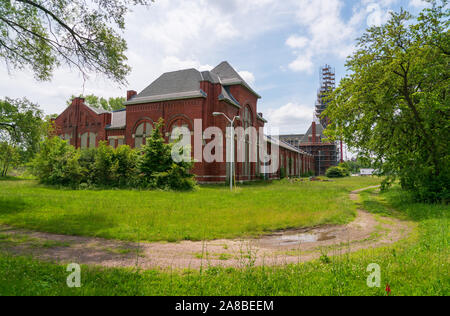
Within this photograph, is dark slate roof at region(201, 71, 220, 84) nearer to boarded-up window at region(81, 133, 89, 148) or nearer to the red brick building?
the red brick building

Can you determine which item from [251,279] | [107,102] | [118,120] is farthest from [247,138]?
[107,102]

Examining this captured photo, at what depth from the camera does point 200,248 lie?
6262 mm

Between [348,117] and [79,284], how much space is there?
606 inches

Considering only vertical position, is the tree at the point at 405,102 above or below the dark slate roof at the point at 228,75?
below

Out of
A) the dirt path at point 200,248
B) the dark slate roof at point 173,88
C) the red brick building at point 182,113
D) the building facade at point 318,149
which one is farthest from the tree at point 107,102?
the dirt path at point 200,248

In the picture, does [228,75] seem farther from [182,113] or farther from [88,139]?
[88,139]

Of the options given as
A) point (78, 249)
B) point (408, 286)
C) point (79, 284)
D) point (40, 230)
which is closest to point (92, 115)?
point (40, 230)

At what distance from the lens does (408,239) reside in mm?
7113

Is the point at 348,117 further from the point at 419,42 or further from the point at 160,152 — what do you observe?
the point at 160,152

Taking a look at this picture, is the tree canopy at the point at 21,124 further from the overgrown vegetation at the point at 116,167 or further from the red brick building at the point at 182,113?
the red brick building at the point at 182,113

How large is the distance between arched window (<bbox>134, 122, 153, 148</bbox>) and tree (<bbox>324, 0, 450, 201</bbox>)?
23.6m

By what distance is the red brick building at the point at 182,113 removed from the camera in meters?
29.4

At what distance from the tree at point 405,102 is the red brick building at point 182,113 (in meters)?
16.7

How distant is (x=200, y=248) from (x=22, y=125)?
1154cm
